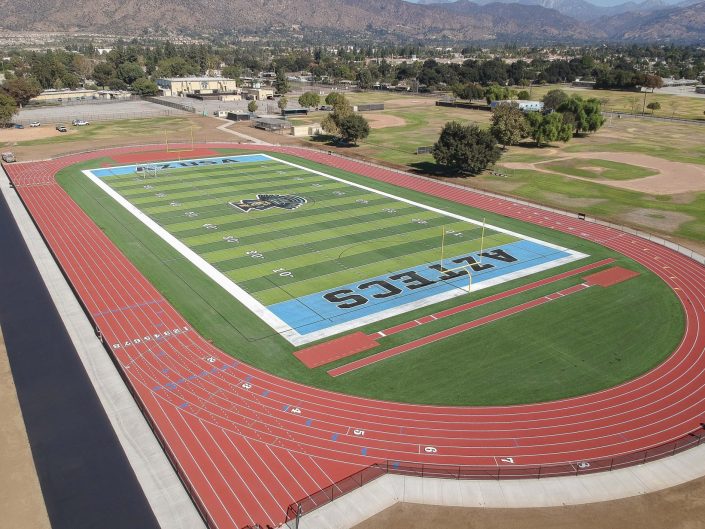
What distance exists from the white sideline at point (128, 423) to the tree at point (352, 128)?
223ft

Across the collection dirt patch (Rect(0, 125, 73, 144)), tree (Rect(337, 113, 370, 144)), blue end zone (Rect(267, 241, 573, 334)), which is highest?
tree (Rect(337, 113, 370, 144))

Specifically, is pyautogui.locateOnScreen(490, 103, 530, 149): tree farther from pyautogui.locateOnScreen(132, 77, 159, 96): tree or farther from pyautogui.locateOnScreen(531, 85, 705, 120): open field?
pyautogui.locateOnScreen(132, 77, 159, 96): tree

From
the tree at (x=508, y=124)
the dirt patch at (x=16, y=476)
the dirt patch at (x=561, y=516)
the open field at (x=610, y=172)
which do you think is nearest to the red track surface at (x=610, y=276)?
the open field at (x=610, y=172)

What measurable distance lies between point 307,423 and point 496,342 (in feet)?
51.9

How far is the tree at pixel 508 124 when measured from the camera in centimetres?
10119

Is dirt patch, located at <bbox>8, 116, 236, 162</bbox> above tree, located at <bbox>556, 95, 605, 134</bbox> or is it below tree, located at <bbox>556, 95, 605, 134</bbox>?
below

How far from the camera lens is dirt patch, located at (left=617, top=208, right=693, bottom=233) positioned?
→ 64750 millimetres

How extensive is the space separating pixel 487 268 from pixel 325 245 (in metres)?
16.5

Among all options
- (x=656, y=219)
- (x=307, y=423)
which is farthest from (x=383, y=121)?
(x=307, y=423)

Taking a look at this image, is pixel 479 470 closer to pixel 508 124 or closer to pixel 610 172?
pixel 610 172

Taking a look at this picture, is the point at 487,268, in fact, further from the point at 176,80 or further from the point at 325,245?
the point at 176,80

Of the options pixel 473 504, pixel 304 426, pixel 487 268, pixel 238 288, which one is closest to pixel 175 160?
pixel 238 288

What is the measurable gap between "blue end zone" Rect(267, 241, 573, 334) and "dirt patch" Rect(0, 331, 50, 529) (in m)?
18.1

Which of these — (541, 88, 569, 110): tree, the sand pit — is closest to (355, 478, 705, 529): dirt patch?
the sand pit
